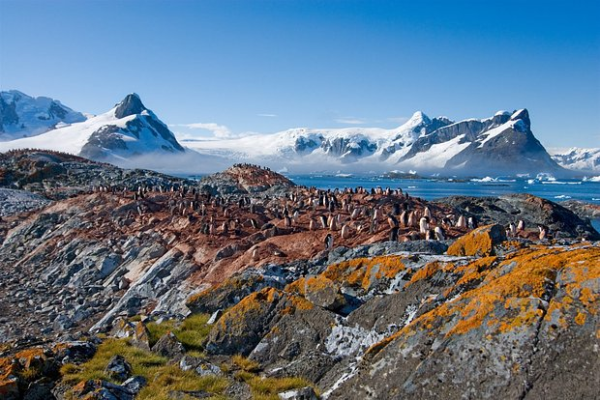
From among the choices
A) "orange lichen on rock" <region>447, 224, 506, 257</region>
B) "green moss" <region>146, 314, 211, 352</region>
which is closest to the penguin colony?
"orange lichen on rock" <region>447, 224, 506, 257</region>

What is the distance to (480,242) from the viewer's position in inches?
478

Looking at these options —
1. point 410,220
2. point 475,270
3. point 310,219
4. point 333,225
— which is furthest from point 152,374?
point 310,219

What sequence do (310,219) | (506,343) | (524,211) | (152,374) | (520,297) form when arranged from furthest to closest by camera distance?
(524,211)
(310,219)
(152,374)
(520,297)
(506,343)

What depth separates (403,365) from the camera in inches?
301

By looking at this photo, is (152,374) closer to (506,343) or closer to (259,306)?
(259,306)

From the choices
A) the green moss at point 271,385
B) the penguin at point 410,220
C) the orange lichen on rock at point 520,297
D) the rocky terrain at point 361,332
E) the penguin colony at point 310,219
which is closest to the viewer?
the rocky terrain at point 361,332

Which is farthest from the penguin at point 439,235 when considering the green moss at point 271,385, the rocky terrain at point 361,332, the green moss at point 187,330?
the green moss at point 271,385

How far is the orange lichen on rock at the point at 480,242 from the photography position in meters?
11.9

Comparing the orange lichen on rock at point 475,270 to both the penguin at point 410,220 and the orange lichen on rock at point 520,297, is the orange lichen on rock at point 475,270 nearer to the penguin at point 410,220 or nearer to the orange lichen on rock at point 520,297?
the orange lichen on rock at point 520,297

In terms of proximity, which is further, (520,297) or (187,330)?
(187,330)

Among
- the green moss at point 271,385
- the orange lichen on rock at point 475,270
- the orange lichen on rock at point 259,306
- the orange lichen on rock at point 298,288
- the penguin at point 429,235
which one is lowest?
the green moss at point 271,385

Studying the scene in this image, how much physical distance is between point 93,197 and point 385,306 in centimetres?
3783

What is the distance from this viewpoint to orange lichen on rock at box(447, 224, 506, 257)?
39.2ft

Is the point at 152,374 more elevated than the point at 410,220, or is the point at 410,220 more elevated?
the point at 410,220
